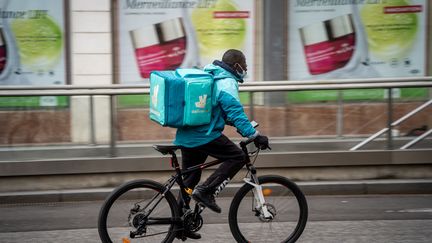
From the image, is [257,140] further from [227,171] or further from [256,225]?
[256,225]

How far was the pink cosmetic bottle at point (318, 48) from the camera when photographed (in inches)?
490

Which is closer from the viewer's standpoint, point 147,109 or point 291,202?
point 291,202

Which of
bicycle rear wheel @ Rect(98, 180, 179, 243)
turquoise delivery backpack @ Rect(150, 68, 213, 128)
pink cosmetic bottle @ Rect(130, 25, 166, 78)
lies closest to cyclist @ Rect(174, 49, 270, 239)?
turquoise delivery backpack @ Rect(150, 68, 213, 128)

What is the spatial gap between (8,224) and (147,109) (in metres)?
2.36

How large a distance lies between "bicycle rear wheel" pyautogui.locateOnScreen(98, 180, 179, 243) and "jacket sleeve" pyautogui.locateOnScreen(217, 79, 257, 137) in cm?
81

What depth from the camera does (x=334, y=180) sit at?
872 cm

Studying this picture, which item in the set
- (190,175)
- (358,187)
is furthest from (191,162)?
(358,187)

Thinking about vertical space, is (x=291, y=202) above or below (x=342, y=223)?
above

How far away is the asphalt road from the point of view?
634 centimetres

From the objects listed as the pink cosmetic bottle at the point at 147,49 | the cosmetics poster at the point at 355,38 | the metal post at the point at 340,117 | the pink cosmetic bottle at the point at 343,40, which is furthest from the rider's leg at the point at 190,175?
the pink cosmetic bottle at the point at 343,40

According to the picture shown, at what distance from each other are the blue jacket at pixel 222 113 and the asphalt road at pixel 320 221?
90 centimetres

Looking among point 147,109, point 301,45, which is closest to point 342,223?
point 147,109

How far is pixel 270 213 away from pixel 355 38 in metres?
7.43

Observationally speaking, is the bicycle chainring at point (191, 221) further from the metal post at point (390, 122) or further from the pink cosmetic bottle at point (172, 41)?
the pink cosmetic bottle at point (172, 41)
